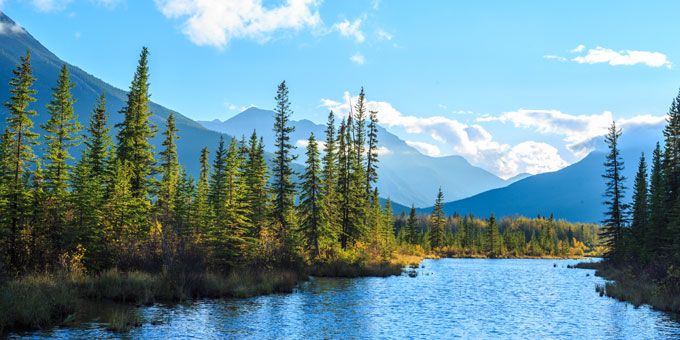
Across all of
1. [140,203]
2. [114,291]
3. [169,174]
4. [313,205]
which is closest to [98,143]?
[140,203]

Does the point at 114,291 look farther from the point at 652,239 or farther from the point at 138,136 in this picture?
the point at 652,239

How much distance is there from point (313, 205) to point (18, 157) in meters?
29.0

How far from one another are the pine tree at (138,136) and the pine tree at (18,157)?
13.2m

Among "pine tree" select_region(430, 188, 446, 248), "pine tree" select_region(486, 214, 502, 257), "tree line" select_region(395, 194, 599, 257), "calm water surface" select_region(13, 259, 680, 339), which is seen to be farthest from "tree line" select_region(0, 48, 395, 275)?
"pine tree" select_region(486, 214, 502, 257)

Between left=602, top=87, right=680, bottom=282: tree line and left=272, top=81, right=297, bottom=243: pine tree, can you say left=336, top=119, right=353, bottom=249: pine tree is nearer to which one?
left=272, top=81, right=297, bottom=243: pine tree

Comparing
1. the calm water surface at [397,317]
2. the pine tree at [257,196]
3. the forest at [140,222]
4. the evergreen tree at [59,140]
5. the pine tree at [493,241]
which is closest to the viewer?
the calm water surface at [397,317]

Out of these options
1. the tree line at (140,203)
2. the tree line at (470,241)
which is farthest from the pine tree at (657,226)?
the tree line at (470,241)

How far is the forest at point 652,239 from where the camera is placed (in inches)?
1407

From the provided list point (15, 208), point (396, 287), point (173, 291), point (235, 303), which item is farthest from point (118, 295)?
point (396, 287)

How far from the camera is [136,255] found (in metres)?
33.2

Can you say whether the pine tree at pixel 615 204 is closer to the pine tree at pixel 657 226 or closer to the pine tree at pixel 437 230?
the pine tree at pixel 657 226

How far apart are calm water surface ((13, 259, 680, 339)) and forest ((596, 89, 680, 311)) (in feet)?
8.86

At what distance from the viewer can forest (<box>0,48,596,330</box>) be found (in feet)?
91.7

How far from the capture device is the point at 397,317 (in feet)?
89.6
